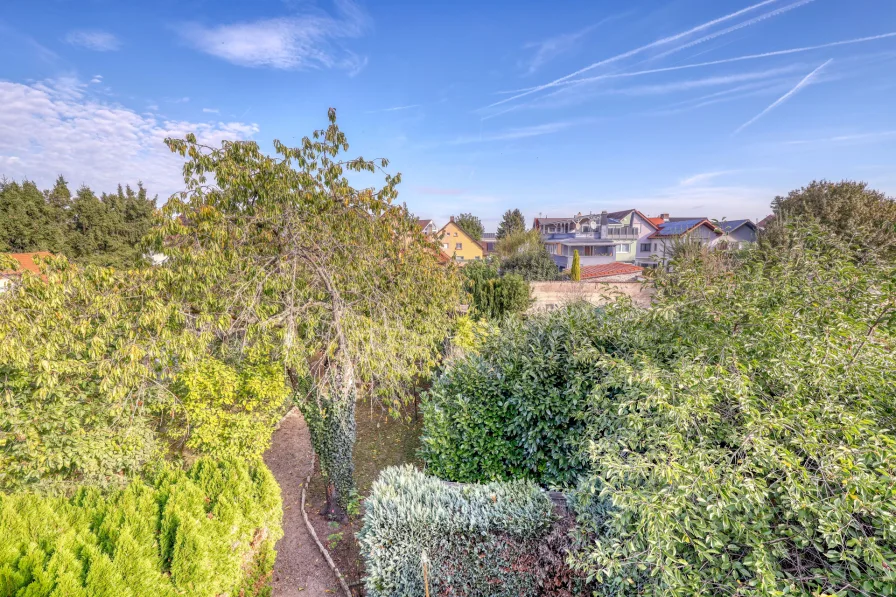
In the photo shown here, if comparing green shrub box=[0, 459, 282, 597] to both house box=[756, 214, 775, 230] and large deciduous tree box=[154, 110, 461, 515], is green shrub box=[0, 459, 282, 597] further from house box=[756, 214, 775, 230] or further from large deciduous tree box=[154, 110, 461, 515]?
house box=[756, 214, 775, 230]

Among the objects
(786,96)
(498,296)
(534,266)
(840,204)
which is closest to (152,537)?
(498,296)

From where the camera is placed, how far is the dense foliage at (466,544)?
4.09m

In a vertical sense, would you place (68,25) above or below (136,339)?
above

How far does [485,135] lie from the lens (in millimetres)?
12359

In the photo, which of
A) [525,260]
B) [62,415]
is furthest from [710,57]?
[525,260]

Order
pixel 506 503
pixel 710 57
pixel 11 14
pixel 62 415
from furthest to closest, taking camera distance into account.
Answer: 1. pixel 710 57
2. pixel 11 14
3. pixel 62 415
4. pixel 506 503

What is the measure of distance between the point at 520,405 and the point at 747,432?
2.88 meters

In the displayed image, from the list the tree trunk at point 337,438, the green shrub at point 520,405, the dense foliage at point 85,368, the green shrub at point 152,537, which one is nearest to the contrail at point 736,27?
the green shrub at point 520,405

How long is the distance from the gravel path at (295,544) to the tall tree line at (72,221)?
24634 mm

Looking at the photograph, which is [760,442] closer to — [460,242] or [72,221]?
[72,221]

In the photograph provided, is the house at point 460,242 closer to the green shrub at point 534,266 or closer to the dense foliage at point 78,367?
the green shrub at point 534,266

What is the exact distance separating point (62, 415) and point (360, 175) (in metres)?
5.82

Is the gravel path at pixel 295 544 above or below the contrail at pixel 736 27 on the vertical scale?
below

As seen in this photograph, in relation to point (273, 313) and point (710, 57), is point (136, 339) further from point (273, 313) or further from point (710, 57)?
point (710, 57)
